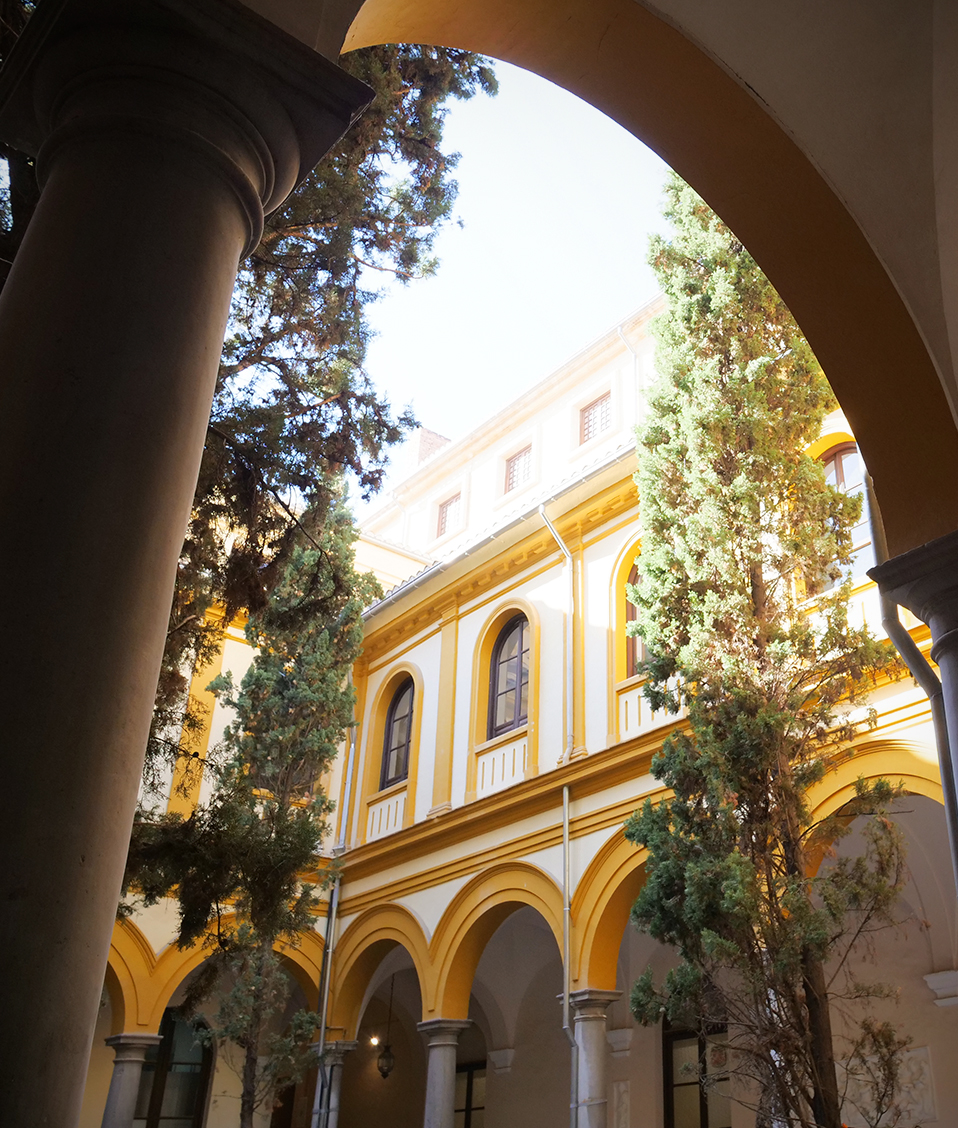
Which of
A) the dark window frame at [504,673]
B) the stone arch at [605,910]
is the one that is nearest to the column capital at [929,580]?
the stone arch at [605,910]

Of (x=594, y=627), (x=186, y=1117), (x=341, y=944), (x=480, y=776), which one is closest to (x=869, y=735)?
(x=594, y=627)

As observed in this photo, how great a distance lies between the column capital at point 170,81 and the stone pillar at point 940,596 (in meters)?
2.65

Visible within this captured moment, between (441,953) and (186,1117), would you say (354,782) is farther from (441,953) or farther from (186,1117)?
(186,1117)

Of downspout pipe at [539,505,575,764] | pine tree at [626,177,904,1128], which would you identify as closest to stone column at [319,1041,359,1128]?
downspout pipe at [539,505,575,764]

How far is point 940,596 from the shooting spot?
409 cm

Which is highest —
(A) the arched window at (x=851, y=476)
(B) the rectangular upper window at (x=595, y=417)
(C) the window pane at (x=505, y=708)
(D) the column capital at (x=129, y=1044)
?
(B) the rectangular upper window at (x=595, y=417)

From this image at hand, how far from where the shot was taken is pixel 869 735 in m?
9.86

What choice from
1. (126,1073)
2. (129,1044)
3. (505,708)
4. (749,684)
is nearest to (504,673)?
(505,708)

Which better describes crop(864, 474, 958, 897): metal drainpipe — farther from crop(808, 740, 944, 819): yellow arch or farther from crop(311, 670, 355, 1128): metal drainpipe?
crop(311, 670, 355, 1128): metal drainpipe

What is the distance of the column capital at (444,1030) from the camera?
13.0 m

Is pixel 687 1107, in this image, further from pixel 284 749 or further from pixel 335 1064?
pixel 284 749

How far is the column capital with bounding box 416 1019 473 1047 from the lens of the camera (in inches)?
510

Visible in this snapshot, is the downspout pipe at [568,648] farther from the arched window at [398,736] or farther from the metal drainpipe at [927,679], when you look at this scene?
the metal drainpipe at [927,679]

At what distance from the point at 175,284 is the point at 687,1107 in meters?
Answer: 13.5
